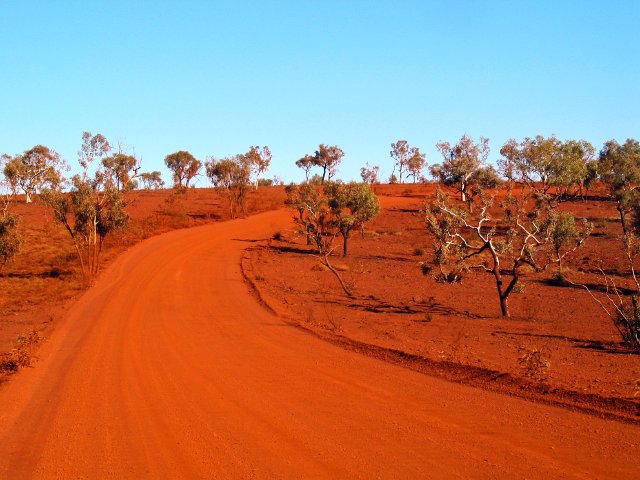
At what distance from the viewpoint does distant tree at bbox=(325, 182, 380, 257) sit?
35.8m

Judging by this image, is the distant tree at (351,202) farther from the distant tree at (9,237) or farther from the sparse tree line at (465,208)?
the distant tree at (9,237)

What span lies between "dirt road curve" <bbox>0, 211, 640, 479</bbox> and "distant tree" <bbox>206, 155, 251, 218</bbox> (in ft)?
126

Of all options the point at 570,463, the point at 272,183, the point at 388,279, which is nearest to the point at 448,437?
the point at 570,463

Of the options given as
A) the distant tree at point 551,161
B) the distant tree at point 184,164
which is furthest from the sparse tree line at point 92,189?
the distant tree at point 551,161

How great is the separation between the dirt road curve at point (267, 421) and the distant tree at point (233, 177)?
38.5 metres

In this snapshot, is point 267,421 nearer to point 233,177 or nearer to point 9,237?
point 9,237

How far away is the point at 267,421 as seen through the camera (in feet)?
30.0

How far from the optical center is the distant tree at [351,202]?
1410 inches

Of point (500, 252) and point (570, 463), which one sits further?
point (500, 252)

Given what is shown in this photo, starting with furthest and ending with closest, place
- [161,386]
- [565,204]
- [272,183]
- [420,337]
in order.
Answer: [272,183] < [565,204] < [420,337] < [161,386]

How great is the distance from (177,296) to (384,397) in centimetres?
1573

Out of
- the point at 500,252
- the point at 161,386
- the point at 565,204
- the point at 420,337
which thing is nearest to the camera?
the point at 161,386

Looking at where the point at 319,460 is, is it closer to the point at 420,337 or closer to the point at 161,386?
the point at 161,386

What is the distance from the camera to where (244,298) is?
A: 2336cm
